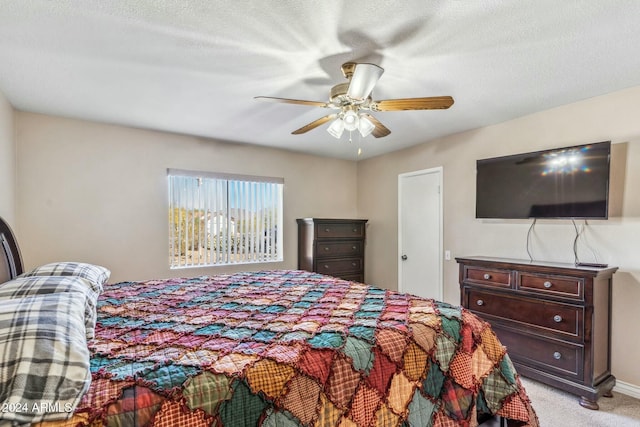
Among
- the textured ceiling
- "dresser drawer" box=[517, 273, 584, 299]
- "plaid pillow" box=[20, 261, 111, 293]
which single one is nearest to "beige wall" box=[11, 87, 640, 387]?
the textured ceiling

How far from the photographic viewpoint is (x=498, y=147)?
341cm

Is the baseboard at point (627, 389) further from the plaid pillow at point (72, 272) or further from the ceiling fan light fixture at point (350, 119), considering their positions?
the plaid pillow at point (72, 272)

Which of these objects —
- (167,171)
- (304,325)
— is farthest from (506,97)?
(167,171)

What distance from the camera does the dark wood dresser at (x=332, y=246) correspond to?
447cm

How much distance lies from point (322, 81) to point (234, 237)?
257 centimetres

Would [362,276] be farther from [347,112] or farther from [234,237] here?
[347,112]

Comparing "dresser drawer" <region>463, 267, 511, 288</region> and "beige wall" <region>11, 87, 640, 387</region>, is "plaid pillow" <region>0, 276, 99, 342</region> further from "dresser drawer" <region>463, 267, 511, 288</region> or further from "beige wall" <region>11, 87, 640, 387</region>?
"dresser drawer" <region>463, 267, 511, 288</region>

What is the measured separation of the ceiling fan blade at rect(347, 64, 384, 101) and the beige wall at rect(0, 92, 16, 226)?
2871 millimetres

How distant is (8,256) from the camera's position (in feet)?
7.27

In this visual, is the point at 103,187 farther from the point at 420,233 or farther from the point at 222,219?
the point at 420,233

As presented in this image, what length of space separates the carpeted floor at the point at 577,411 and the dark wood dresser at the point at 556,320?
2.8 inches

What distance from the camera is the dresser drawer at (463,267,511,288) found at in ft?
9.34

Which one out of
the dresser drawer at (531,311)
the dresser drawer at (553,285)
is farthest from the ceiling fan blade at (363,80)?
the dresser drawer at (531,311)

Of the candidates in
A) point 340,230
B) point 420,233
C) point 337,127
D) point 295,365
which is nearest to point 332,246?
point 340,230
